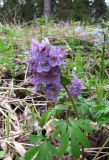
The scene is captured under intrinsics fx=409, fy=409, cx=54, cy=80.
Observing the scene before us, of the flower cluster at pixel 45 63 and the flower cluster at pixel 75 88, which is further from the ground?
the flower cluster at pixel 45 63

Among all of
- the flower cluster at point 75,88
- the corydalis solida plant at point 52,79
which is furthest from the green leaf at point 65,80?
the flower cluster at point 75,88

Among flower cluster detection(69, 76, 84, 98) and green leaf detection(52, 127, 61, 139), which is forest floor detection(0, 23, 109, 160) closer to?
flower cluster detection(69, 76, 84, 98)

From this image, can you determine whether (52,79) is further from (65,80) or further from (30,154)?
(30,154)

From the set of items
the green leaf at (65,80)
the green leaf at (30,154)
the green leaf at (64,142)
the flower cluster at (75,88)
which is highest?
the green leaf at (65,80)

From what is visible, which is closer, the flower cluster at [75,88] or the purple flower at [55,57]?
the purple flower at [55,57]

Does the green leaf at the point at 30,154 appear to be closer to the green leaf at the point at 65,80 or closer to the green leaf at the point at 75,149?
the green leaf at the point at 75,149

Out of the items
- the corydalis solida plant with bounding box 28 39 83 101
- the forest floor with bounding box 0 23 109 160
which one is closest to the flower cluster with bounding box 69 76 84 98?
the forest floor with bounding box 0 23 109 160

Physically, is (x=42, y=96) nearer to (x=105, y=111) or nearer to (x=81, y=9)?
(x=105, y=111)

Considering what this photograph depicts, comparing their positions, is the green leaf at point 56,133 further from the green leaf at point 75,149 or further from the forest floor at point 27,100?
the forest floor at point 27,100

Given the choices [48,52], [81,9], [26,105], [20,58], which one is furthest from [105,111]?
[81,9]

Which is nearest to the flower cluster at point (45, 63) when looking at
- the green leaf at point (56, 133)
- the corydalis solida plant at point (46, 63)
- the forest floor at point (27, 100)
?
the corydalis solida plant at point (46, 63)
